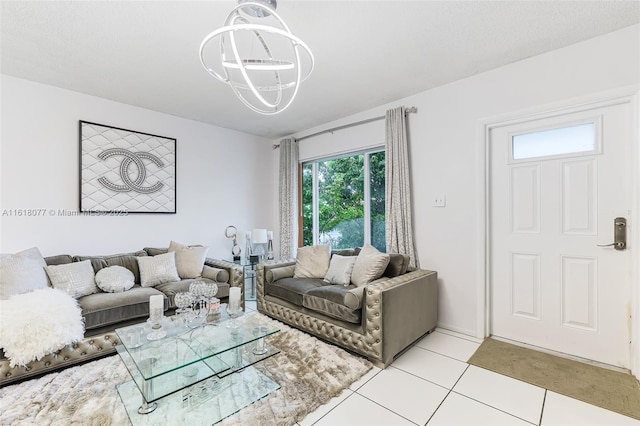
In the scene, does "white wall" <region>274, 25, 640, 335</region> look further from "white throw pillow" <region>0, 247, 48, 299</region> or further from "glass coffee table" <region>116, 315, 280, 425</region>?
"white throw pillow" <region>0, 247, 48, 299</region>

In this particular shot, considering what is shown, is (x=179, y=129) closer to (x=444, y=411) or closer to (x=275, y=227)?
(x=275, y=227)

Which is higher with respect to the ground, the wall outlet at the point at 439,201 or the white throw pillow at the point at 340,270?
the wall outlet at the point at 439,201

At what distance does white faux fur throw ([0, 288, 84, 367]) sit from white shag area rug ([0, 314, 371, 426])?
9.2 inches

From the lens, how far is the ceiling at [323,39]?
1.91 meters

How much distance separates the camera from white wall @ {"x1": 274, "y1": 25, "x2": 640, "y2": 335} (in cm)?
225

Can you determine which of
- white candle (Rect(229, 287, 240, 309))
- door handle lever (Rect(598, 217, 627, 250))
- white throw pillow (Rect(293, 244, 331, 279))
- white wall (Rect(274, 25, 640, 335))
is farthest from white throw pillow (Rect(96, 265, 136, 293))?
door handle lever (Rect(598, 217, 627, 250))

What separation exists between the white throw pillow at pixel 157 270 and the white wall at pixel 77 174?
56cm

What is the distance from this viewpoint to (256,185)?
15.5 ft

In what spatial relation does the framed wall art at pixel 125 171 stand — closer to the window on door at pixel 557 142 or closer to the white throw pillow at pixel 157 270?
the white throw pillow at pixel 157 270

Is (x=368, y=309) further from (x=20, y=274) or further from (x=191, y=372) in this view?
(x=20, y=274)

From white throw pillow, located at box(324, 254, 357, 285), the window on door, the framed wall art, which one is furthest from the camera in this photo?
the framed wall art

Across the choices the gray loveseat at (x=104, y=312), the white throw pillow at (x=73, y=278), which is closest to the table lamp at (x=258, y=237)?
the gray loveseat at (x=104, y=312)

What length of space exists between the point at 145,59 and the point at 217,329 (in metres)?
2.30

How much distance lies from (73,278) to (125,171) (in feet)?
4.35
